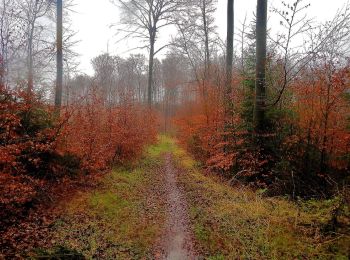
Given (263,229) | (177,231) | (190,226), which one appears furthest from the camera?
(190,226)

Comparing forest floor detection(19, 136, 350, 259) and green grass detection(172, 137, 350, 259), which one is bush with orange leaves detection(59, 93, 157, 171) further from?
green grass detection(172, 137, 350, 259)

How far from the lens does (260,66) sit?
9.45 m

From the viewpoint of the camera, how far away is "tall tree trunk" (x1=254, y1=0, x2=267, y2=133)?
9.27m

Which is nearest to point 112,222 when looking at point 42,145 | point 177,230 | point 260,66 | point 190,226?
point 177,230

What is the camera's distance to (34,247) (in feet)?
19.1

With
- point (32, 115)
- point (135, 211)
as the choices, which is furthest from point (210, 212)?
point (32, 115)

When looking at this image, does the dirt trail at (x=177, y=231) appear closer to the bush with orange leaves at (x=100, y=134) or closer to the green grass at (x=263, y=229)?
the green grass at (x=263, y=229)

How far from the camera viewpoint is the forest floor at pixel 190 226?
16.6ft

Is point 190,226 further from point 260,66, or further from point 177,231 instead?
point 260,66

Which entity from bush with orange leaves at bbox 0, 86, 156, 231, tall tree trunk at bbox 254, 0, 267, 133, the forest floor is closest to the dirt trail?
the forest floor

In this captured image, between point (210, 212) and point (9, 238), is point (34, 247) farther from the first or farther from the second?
point (210, 212)

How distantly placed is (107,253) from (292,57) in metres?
7.30

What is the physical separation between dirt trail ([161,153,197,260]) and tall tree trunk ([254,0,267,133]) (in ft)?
11.6

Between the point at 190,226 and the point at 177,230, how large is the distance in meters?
0.34
